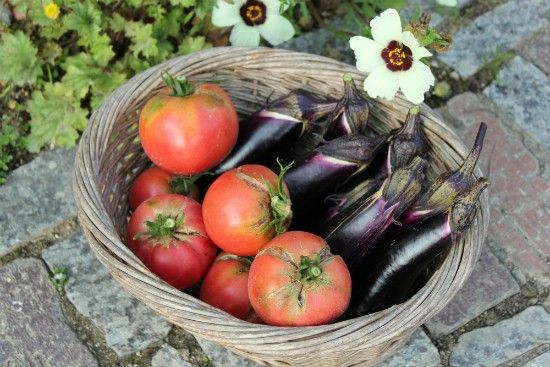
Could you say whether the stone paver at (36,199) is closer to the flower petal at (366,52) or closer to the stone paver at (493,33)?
the flower petal at (366,52)

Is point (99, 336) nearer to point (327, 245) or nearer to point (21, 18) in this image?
point (327, 245)

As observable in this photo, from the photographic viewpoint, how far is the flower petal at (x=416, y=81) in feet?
6.69

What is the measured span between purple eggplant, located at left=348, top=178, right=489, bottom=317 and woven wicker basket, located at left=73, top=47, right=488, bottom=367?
0.05m

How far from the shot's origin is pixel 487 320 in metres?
2.30

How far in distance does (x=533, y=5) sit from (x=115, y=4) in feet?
4.74

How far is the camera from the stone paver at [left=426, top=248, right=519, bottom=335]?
2293mm

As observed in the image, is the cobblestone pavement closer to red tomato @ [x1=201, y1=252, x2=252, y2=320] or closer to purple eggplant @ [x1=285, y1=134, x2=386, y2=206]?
red tomato @ [x1=201, y1=252, x2=252, y2=320]

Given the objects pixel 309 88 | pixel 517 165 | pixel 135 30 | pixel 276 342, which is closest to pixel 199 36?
pixel 135 30

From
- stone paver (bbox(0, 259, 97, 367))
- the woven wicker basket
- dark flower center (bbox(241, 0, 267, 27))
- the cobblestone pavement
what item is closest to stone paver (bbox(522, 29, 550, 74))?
the cobblestone pavement

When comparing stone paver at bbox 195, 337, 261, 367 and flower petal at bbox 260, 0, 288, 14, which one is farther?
flower petal at bbox 260, 0, 288, 14

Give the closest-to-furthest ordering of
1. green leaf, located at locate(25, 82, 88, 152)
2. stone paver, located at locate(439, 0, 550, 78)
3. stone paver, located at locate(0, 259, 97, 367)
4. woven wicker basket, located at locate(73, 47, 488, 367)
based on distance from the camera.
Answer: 1. woven wicker basket, located at locate(73, 47, 488, 367)
2. stone paver, located at locate(0, 259, 97, 367)
3. green leaf, located at locate(25, 82, 88, 152)
4. stone paver, located at locate(439, 0, 550, 78)

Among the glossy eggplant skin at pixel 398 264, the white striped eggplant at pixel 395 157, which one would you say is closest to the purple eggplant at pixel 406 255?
the glossy eggplant skin at pixel 398 264

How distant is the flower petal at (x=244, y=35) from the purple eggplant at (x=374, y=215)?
0.68 m

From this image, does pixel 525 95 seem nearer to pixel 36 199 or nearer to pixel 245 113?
pixel 245 113
